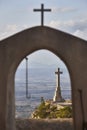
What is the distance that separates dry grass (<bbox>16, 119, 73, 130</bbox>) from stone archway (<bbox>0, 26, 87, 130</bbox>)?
7.75ft

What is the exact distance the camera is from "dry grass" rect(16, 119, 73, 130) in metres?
17.7

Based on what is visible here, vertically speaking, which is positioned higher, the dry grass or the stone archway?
the stone archway

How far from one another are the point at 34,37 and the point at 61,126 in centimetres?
386

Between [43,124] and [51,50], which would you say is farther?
[43,124]

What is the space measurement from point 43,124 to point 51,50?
11.1 feet

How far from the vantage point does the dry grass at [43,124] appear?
17.7 m

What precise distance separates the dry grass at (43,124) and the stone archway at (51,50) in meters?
2.36

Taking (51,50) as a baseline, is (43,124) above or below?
below

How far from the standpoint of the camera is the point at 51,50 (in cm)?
1541

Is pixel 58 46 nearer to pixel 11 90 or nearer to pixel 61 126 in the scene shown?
pixel 11 90

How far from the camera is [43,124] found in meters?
17.8

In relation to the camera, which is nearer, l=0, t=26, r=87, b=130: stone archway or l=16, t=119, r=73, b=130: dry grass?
l=0, t=26, r=87, b=130: stone archway

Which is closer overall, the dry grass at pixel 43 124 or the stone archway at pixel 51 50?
the stone archway at pixel 51 50

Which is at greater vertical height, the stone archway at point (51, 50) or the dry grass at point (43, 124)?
the stone archway at point (51, 50)
